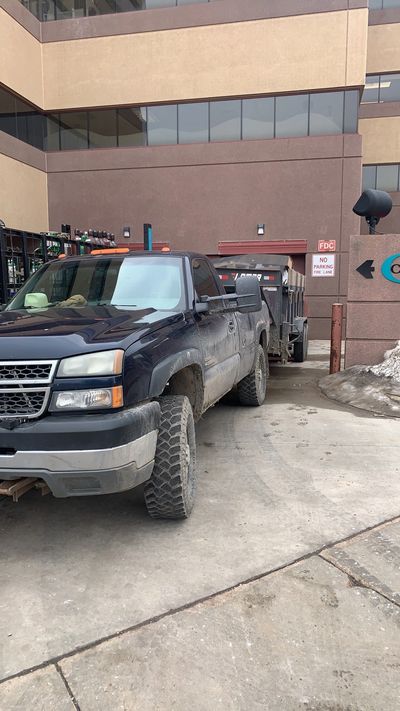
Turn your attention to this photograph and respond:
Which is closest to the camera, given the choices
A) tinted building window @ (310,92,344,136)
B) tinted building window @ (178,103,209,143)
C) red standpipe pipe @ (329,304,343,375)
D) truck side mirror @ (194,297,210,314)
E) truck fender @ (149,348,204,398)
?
truck fender @ (149,348,204,398)

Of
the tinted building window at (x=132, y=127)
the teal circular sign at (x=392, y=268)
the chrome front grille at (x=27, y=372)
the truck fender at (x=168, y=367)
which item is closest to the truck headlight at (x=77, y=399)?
the chrome front grille at (x=27, y=372)

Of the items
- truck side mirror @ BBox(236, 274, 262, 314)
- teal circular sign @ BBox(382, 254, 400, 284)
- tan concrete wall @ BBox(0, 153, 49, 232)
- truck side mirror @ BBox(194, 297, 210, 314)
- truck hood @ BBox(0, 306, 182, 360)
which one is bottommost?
truck hood @ BBox(0, 306, 182, 360)

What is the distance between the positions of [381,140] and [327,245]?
401 inches

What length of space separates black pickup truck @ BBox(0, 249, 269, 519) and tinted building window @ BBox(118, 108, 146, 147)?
1278 cm

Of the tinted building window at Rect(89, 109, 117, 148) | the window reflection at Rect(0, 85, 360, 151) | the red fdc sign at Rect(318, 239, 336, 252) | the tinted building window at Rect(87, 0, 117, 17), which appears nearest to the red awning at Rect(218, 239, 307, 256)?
the red fdc sign at Rect(318, 239, 336, 252)

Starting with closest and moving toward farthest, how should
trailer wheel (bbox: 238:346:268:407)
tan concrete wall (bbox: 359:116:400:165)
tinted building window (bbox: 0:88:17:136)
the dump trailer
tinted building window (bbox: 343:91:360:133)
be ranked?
trailer wheel (bbox: 238:346:268:407)
the dump trailer
tinted building window (bbox: 0:88:17:136)
tinted building window (bbox: 343:91:360:133)
tan concrete wall (bbox: 359:116:400:165)

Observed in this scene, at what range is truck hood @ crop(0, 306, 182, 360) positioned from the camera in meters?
3.04

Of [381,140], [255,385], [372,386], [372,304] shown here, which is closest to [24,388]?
[255,385]

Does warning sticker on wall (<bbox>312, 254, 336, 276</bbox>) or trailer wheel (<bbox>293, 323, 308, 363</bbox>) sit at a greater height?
warning sticker on wall (<bbox>312, 254, 336, 276</bbox>)

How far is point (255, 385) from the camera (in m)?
7.08

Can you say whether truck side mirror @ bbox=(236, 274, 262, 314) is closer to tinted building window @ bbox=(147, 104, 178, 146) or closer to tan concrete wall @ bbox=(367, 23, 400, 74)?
tinted building window @ bbox=(147, 104, 178, 146)

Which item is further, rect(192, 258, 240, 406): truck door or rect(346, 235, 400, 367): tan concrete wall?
rect(346, 235, 400, 367): tan concrete wall

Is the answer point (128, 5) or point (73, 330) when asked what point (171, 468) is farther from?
point (128, 5)

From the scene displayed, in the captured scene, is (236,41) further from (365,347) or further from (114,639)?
(114,639)
